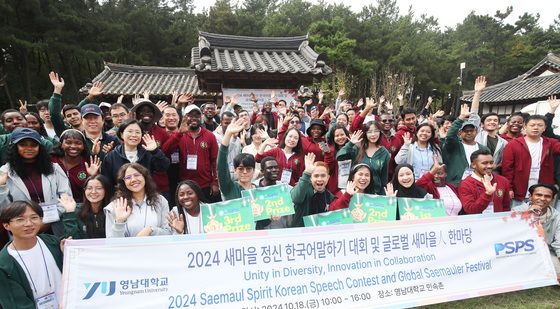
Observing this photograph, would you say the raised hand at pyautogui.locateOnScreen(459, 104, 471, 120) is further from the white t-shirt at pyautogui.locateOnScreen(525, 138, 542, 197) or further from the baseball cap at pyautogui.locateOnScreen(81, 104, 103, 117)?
the baseball cap at pyautogui.locateOnScreen(81, 104, 103, 117)

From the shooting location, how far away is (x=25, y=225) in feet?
9.95

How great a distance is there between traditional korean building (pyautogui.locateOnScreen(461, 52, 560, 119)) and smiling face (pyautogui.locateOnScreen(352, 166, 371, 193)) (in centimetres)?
1848

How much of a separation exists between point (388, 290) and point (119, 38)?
2761 cm

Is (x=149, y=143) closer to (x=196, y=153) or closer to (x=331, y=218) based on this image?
(x=196, y=153)

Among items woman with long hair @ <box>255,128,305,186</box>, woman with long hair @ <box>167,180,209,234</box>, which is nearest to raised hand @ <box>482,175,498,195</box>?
woman with long hair @ <box>255,128,305,186</box>

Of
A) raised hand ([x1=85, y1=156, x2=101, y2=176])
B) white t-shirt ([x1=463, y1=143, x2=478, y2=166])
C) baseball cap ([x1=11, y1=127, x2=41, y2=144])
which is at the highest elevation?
baseball cap ([x1=11, y1=127, x2=41, y2=144])

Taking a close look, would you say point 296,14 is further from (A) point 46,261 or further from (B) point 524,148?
(A) point 46,261

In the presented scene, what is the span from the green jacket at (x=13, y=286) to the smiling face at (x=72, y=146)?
143 cm

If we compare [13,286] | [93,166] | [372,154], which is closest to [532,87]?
[372,154]

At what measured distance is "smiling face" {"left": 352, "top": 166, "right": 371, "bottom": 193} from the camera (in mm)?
4272

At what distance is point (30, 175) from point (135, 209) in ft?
4.25

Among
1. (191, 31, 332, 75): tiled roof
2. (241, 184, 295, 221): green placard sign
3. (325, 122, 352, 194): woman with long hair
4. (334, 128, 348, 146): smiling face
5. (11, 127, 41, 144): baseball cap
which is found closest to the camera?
(11, 127, 41, 144): baseball cap

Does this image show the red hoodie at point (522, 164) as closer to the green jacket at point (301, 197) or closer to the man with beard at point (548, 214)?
the man with beard at point (548, 214)

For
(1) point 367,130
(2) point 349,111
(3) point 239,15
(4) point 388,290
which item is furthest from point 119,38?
(4) point 388,290
